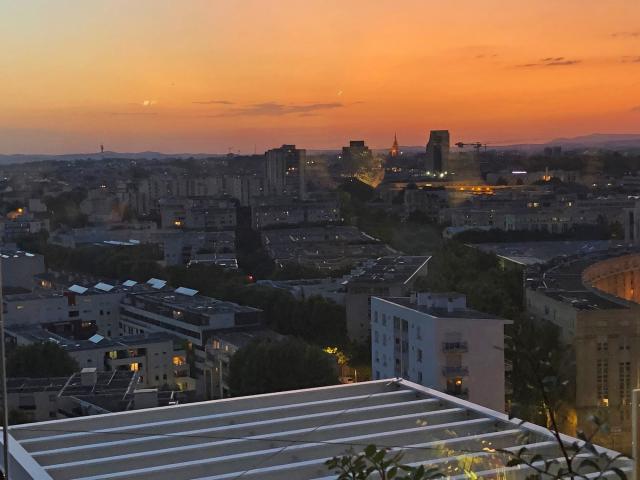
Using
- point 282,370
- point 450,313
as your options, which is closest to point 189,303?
point 282,370

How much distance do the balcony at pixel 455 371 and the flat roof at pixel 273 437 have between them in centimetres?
165

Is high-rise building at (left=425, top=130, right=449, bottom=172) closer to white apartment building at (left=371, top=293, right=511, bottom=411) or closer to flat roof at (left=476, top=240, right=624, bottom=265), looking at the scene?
flat roof at (left=476, top=240, right=624, bottom=265)

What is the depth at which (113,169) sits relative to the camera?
13547 mm

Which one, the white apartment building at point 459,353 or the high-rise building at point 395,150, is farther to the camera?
the high-rise building at point 395,150

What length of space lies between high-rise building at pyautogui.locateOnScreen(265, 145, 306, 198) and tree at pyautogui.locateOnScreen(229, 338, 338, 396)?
12.5 m

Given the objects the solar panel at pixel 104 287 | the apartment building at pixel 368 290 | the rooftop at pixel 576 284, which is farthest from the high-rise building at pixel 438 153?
the solar panel at pixel 104 287

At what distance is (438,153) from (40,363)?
1374 cm

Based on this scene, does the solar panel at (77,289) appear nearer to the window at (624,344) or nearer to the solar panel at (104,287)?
the solar panel at (104,287)

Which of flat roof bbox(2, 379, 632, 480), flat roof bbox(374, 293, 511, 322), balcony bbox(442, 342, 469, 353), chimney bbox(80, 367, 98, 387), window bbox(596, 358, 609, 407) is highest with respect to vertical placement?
flat roof bbox(2, 379, 632, 480)

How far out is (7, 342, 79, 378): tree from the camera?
16.6ft

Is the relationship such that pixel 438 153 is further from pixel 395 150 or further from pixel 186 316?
pixel 186 316

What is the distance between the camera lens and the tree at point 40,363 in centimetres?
506

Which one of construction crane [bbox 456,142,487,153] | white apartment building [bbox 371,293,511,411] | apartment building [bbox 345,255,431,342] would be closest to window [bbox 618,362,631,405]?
white apartment building [bbox 371,293,511,411]

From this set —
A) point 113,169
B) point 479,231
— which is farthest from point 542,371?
point 113,169
